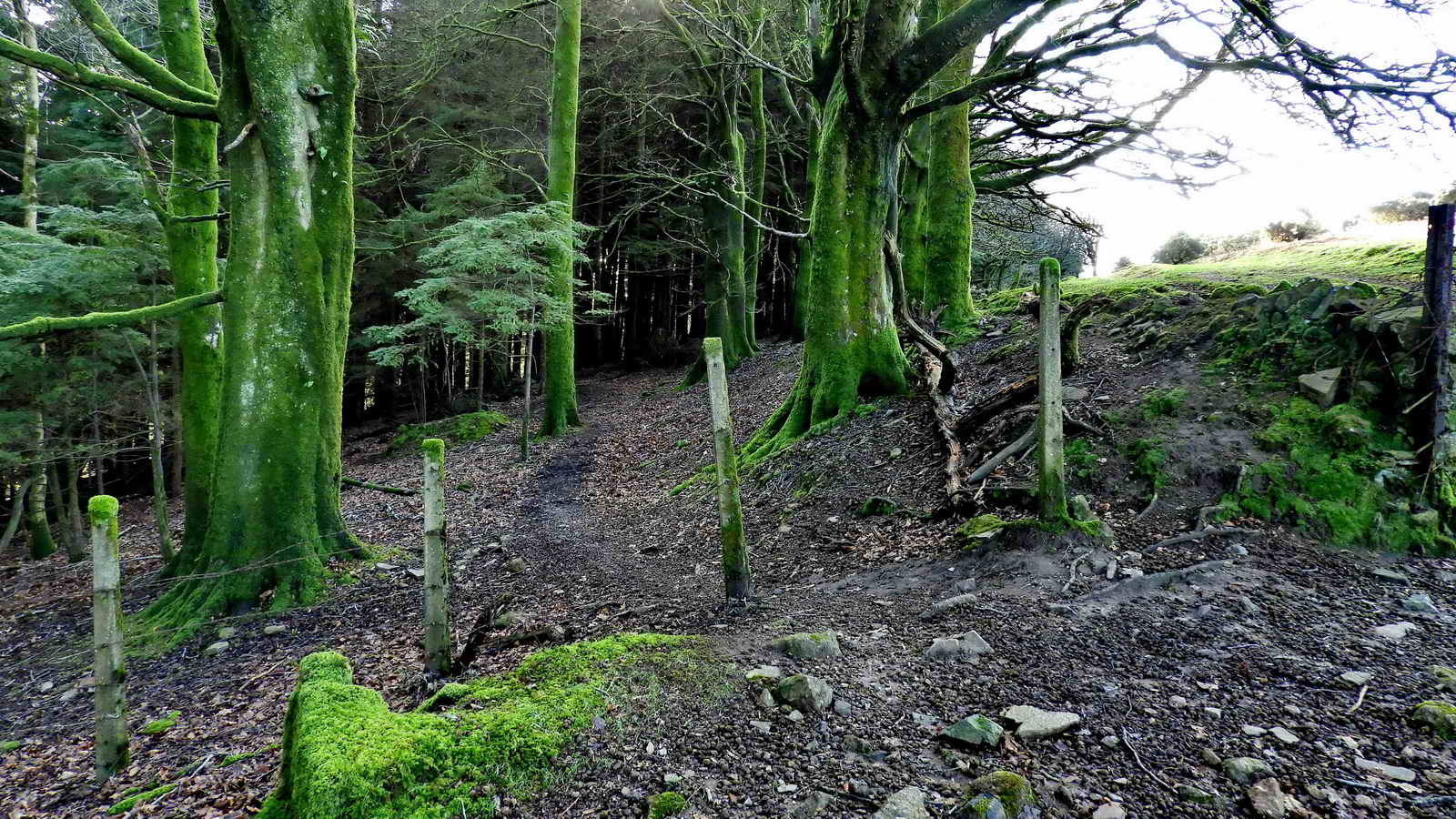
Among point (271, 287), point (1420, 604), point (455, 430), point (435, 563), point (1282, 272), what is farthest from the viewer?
point (455, 430)

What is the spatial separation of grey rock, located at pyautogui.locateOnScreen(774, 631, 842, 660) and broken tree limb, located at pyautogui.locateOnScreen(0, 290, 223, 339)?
5825 mm

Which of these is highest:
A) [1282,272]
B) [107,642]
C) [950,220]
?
[950,220]

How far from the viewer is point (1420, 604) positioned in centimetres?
386

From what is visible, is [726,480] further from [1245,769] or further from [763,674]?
[1245,769]

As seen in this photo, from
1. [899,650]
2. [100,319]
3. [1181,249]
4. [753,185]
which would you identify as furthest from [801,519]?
[1181,249]

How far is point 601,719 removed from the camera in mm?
2832

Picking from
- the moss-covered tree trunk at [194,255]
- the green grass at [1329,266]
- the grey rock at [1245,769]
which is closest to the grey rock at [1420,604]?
the grey rock at [1245,769]

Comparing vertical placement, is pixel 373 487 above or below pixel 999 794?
below

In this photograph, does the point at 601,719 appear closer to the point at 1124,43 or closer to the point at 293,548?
the point at 293,548

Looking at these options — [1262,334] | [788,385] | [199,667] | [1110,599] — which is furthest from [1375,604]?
[788,385]

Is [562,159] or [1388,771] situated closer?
[1388,771]

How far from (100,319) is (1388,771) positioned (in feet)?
28.7

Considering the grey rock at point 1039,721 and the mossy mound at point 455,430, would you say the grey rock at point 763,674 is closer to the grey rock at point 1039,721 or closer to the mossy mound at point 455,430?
the grey rock at point 1039,721

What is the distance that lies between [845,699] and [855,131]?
6932 mm
